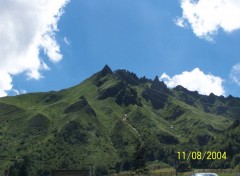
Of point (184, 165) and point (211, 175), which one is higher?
point (184, 165)

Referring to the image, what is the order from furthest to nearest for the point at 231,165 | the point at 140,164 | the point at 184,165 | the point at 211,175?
the point at 231,165 → the point at 184,165 → the point at 140,164 → the point at 211,175

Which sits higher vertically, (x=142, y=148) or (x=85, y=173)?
(x=142, y=148)

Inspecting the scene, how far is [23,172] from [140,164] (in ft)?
103

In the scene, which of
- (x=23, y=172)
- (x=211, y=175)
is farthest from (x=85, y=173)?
(x=23, y=172)

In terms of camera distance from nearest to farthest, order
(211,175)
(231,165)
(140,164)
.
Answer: (211,175), (140,164), (231,165)

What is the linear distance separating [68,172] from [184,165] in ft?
425

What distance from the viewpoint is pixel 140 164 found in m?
111

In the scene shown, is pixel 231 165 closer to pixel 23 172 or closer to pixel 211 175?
pixel 23 172

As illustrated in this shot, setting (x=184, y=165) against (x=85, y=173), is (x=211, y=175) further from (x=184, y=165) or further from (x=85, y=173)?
(x=184, y=165)

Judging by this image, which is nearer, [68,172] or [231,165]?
[68,172]

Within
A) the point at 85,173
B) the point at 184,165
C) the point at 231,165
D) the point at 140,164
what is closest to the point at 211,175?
the point at 85,173

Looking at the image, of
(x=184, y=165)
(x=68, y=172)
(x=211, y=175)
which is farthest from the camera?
(x=184, y=165)

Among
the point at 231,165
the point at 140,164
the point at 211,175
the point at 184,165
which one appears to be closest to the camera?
the point at 211,175

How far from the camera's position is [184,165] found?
178250mm
